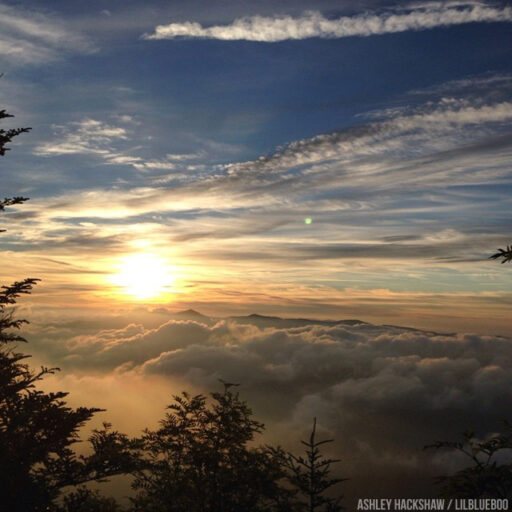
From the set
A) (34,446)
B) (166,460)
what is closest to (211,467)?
(166,460)

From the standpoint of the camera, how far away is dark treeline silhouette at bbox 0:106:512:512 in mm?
14773

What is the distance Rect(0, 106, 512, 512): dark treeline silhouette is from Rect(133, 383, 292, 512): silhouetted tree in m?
0.05

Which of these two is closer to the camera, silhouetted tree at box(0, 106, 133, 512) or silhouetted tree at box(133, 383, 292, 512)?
silhouetted tree at box(0, 106, 133, 512)

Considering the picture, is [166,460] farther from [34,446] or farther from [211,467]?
[34,446]

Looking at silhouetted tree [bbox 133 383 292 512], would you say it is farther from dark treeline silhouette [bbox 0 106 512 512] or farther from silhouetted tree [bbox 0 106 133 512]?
silhouetted tree [bbox 0 106 133 512]

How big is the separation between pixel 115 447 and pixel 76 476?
1555 mm

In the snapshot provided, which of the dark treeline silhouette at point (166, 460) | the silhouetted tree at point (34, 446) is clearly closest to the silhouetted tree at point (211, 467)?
the dark treeline silhouette at point (166, 460)

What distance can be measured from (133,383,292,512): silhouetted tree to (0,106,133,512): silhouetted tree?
12.0 ft

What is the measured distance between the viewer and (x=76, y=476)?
16031 millimetres

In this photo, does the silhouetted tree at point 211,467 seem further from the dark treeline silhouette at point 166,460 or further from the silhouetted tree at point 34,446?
the silhouetted tree at point 34,446

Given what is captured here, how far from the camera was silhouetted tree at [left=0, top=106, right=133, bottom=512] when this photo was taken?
A: 1511 cm

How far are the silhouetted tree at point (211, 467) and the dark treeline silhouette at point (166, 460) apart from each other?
A: 5cm

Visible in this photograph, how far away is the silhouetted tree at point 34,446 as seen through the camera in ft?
49.6

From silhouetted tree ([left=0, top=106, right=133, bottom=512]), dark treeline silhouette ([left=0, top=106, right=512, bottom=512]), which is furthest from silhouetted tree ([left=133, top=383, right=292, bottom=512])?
silhouetted tree ([left=0, top=106, right=133, bottom=512])
